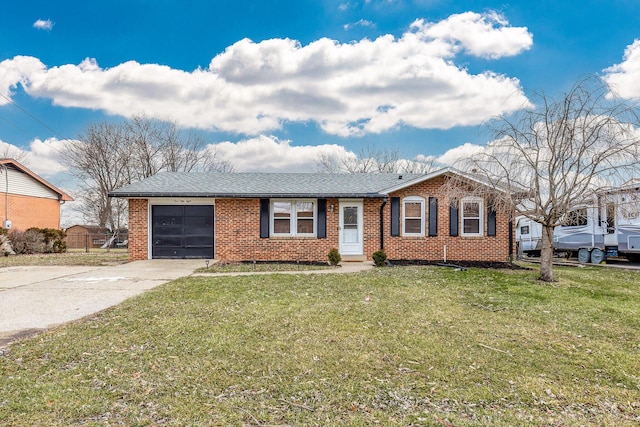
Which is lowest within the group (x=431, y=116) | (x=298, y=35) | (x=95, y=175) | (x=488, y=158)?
(x=488, y=158)

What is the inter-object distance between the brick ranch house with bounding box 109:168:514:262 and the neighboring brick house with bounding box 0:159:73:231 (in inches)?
515

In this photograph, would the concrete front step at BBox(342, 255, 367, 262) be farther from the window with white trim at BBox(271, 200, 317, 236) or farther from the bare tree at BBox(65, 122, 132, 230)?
the bare tree at BBox(65, 122, 132, 230)

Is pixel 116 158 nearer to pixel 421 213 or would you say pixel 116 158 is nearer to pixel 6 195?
pixel 6 195

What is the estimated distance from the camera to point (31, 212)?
23.2m

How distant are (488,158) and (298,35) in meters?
8.70

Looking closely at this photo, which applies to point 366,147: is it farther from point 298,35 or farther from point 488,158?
point 488,158

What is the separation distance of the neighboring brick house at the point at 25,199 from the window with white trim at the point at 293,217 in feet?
55.3

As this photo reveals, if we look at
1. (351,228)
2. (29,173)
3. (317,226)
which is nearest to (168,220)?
(317,226)

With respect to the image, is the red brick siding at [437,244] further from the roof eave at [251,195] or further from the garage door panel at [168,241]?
the garage door panel at [168,241]

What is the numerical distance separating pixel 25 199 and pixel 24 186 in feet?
2.58

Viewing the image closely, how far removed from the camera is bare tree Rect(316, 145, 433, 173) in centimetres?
3388

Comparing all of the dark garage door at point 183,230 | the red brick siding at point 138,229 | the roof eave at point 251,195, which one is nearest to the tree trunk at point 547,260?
the roof eave at point 251,195

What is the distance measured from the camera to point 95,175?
3048 cm

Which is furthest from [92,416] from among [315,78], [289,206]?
[315,78]
